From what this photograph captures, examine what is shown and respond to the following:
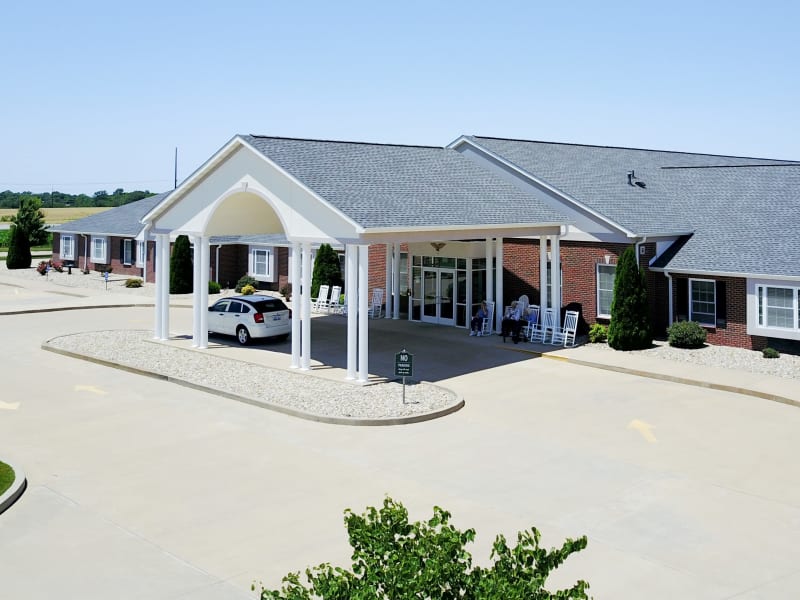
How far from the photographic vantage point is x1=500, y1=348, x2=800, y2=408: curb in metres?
20.1

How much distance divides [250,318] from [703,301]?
1361cm

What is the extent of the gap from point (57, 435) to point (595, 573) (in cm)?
1073

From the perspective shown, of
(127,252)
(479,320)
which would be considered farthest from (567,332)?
(127,252)

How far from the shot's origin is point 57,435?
1680 cm

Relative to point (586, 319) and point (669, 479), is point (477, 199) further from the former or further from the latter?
point (669, 479)

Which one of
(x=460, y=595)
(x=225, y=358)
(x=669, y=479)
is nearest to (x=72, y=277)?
(x=225, y=358)

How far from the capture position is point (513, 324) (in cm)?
2744

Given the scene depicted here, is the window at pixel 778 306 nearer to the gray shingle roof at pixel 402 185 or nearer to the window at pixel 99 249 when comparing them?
the gray shingle roof at pixel 402 185

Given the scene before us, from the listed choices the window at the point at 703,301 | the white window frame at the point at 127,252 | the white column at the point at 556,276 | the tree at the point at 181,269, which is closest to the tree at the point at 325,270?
the tree at the point at 181,269

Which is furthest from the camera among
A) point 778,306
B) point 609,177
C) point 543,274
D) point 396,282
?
point 396,282

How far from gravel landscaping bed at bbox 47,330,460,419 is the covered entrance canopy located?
940 mm

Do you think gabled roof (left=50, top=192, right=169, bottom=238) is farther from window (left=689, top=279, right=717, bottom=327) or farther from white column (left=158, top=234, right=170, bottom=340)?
window (left=689, top=279, right=717, bottom=327)

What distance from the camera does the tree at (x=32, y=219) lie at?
62931 mm

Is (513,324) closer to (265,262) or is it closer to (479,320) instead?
(479,320)
